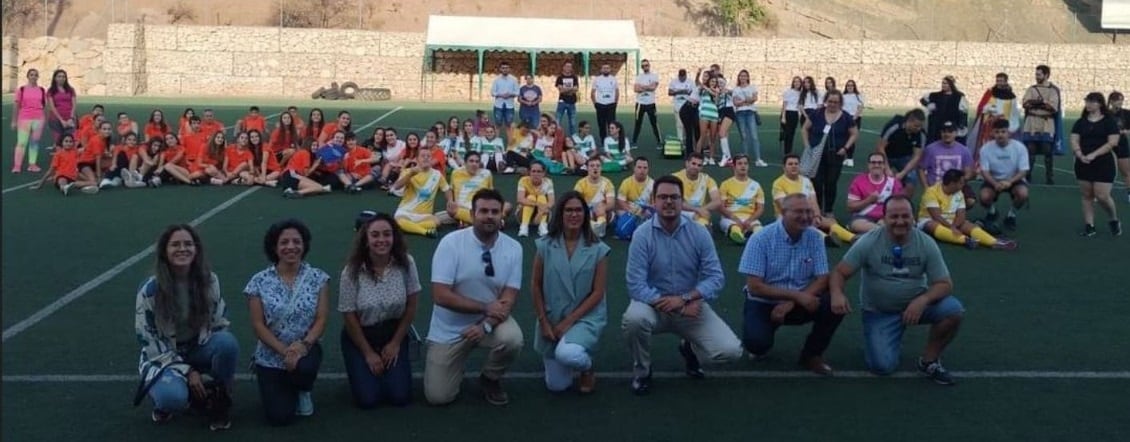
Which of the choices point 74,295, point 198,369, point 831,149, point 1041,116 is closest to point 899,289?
point 198,369

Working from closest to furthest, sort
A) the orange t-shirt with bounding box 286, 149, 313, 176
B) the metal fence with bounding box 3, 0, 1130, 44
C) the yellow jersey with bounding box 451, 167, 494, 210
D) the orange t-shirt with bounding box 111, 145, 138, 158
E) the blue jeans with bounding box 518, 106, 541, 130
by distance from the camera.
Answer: the yellow jersey with bounding box 451, 167, 494, 210 → the orange t-shirt with bounding box 286, 149, 313, 176 → the orange t-shirt with bounding box 111, 145, 138, 158 → the blue jeans with bounding box 518, 106, 541, 130 → the metal fence with bounding box 3, 0, 1130, 44

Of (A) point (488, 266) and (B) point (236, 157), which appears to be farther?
(B) point (236, 157)

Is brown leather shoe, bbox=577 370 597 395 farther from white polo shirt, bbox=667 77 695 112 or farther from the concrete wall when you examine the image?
the concrete wall

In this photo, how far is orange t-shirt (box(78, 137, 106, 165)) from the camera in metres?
15.7

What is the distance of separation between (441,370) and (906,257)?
270 cm

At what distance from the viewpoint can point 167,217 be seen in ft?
43.3

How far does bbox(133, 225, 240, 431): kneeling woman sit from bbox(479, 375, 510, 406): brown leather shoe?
131 cm

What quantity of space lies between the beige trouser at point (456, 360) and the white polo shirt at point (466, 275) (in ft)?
0.21

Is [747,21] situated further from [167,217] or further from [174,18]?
[167,217]

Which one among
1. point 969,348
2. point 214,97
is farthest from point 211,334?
point 214,97

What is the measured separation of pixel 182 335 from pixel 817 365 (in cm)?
353

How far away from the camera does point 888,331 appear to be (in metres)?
6.86

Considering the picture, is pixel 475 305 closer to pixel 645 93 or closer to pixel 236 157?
pixel 236 157

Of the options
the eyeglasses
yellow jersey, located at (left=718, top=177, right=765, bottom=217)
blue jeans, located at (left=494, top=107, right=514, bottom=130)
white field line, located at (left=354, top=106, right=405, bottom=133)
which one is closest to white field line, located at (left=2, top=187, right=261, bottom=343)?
the eyeglasses
